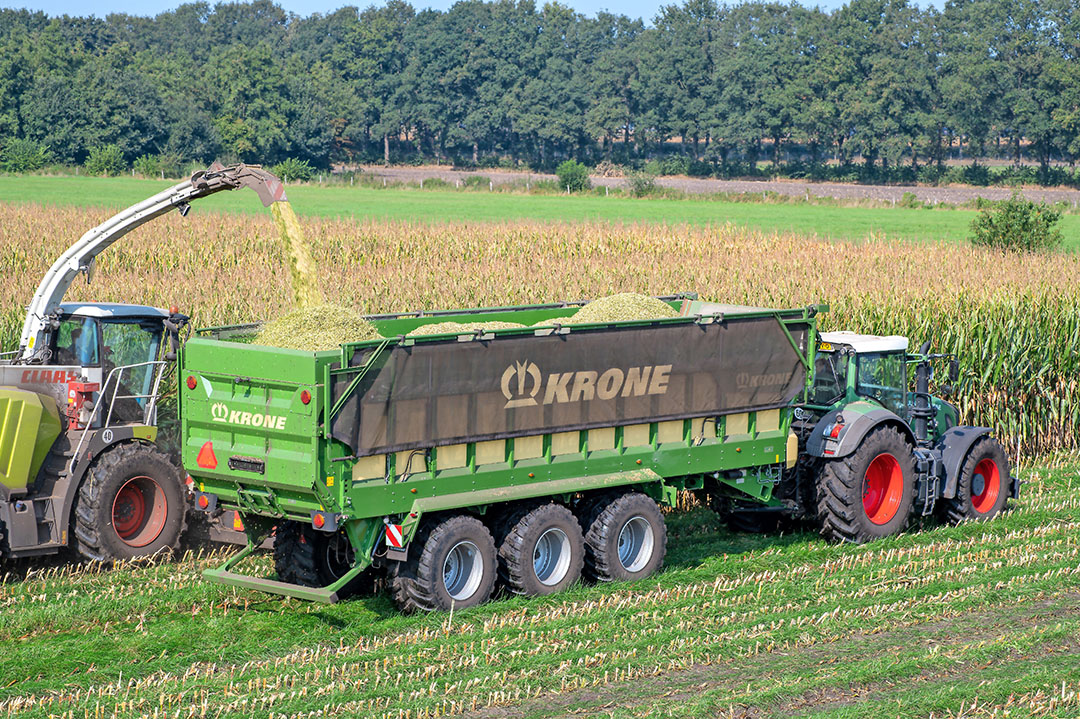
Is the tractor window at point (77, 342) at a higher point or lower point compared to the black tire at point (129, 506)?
higher

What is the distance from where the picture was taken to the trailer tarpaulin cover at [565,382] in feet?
33.8

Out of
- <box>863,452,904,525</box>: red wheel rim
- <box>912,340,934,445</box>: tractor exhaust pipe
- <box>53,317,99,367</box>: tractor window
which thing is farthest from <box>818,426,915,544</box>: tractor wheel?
<box>53,317,99,367</box>: tractor window

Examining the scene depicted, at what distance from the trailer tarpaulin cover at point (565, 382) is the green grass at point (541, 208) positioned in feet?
125

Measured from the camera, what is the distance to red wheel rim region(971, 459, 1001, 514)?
14711mm

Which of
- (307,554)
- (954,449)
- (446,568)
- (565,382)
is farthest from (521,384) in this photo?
(954,449)

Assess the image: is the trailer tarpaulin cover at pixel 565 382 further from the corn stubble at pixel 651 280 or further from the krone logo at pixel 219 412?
the corn stubble at pixel 651 280

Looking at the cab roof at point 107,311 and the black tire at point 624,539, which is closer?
the black tire at point 624,539

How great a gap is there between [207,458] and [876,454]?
6617 millimetres

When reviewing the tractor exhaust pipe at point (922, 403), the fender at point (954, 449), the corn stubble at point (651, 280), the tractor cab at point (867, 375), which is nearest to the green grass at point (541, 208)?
the corn stubble at point (651, 280)

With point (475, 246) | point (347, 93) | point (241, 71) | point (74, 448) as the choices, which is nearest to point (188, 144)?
point (241, 71)

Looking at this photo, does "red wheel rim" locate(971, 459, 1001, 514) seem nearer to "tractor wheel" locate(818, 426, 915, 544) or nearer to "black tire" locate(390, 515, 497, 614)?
"tractor wheel" locate(818, 426, 915, 544)

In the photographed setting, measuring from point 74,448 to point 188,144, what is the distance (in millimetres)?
90790

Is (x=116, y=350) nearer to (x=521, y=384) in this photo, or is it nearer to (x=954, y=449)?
(x=521, y=384)

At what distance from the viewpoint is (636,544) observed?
1210 cm
